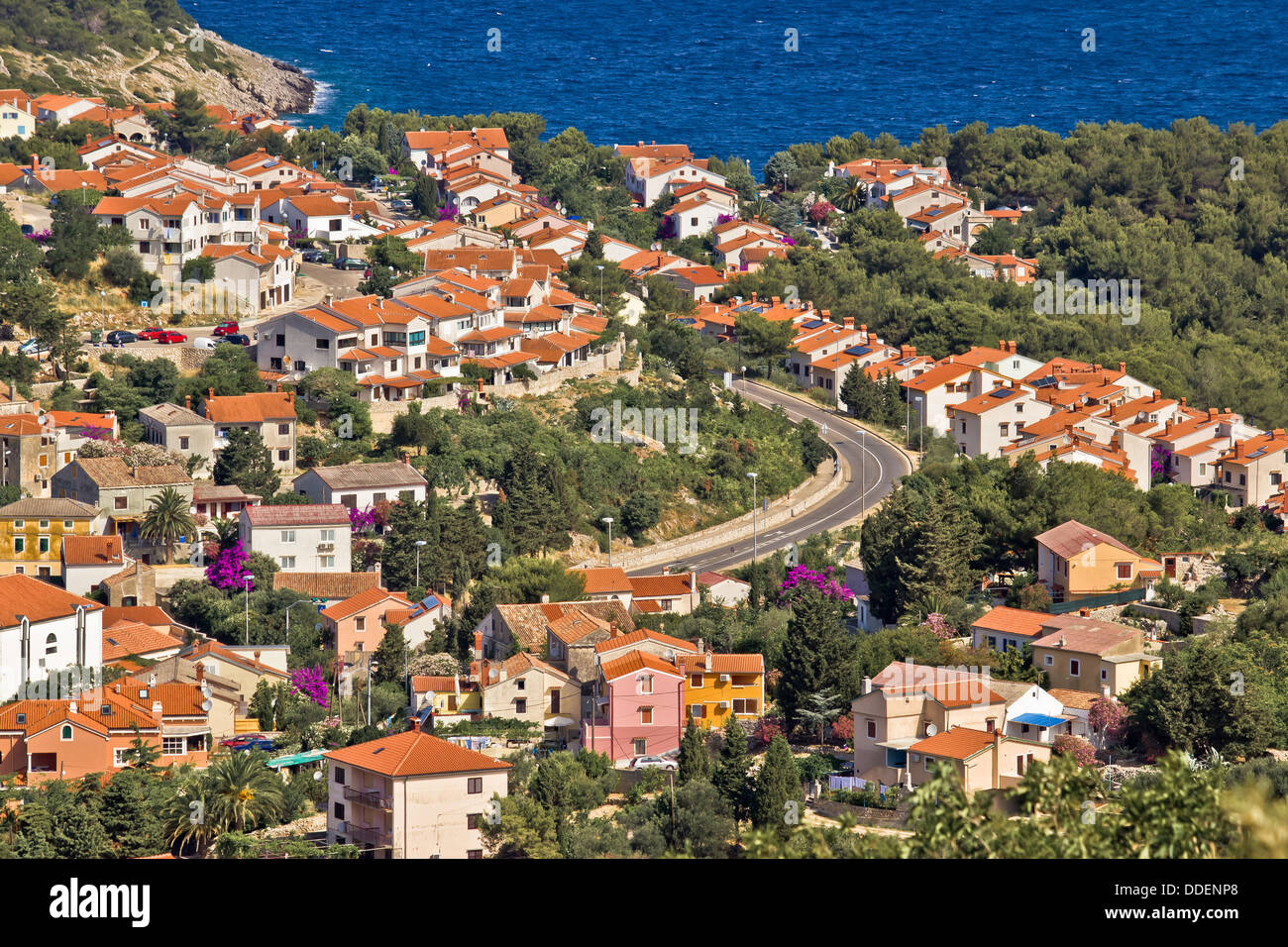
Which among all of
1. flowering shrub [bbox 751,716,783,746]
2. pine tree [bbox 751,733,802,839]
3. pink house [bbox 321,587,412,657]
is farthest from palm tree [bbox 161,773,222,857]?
pink house [bbox 321,587,412,657]

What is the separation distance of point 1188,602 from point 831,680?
994 centimetres

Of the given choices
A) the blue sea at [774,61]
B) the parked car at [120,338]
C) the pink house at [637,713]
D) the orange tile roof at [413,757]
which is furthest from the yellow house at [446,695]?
the blue sea at [774,61]

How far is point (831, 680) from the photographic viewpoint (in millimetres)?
39438

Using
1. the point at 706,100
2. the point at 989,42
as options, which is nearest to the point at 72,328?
the point at 706,100

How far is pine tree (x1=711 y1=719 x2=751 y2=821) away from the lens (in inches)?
1320

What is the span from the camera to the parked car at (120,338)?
5569cm

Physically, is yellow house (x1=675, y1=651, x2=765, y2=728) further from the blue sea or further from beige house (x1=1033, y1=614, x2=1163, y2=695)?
the blue sea

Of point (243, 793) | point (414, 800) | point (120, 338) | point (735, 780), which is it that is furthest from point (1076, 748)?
point (120, 338)

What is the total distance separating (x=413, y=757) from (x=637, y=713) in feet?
23.3

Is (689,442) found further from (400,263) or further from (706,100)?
(706,100)

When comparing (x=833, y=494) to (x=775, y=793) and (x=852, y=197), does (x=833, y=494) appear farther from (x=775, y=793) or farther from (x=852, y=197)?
(x=852, y=197)

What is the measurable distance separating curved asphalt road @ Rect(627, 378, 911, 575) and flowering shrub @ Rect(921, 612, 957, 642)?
851cm

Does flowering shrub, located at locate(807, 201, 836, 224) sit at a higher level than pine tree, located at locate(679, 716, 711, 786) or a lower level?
higher

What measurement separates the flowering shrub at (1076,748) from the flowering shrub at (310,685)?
1511cm
